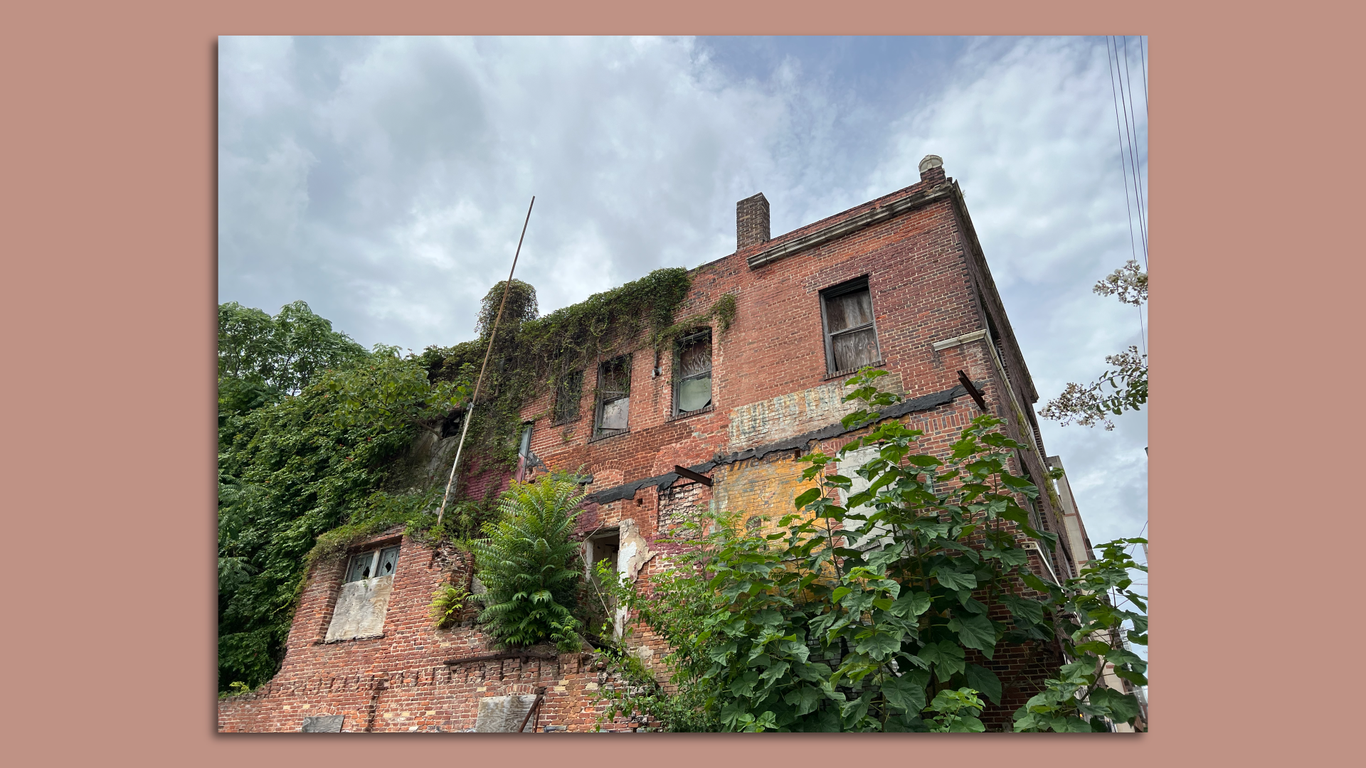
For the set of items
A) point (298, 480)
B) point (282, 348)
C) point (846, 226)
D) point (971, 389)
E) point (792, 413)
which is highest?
point (282, 348)

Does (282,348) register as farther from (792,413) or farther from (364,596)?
(792,413)

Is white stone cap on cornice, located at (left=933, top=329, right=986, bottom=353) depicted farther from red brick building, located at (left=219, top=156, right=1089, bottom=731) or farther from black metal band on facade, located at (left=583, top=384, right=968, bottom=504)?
black metal band on facade, located at (left=583, top=384, right=968, bottom=504)

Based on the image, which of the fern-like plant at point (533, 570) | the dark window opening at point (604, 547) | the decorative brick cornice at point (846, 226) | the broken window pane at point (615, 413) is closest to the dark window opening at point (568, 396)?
the broken window pane at point (615, 413)

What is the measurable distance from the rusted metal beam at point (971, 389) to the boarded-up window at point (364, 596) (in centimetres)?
750

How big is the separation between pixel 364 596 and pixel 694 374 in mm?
5393

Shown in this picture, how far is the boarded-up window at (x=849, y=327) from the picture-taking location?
8.55m

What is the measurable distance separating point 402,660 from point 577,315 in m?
5.37

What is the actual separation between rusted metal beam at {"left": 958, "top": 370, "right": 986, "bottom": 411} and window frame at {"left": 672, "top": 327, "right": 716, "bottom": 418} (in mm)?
3148

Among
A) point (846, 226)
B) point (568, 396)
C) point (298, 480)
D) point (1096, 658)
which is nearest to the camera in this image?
point (1096, 658)

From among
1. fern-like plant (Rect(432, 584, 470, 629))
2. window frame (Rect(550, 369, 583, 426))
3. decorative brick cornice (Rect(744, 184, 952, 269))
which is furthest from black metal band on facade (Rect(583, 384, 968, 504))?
decorative brick cornice (Rect(744, 184, 952, 269))

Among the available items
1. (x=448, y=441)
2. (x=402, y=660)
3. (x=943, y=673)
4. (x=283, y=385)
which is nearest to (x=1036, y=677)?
(x=943, y=673)

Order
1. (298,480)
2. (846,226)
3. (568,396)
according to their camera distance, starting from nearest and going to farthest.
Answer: (846,226)
(568,396)
(298,480)

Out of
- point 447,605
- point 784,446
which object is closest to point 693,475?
point 784,446

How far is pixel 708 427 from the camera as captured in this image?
9.03m
